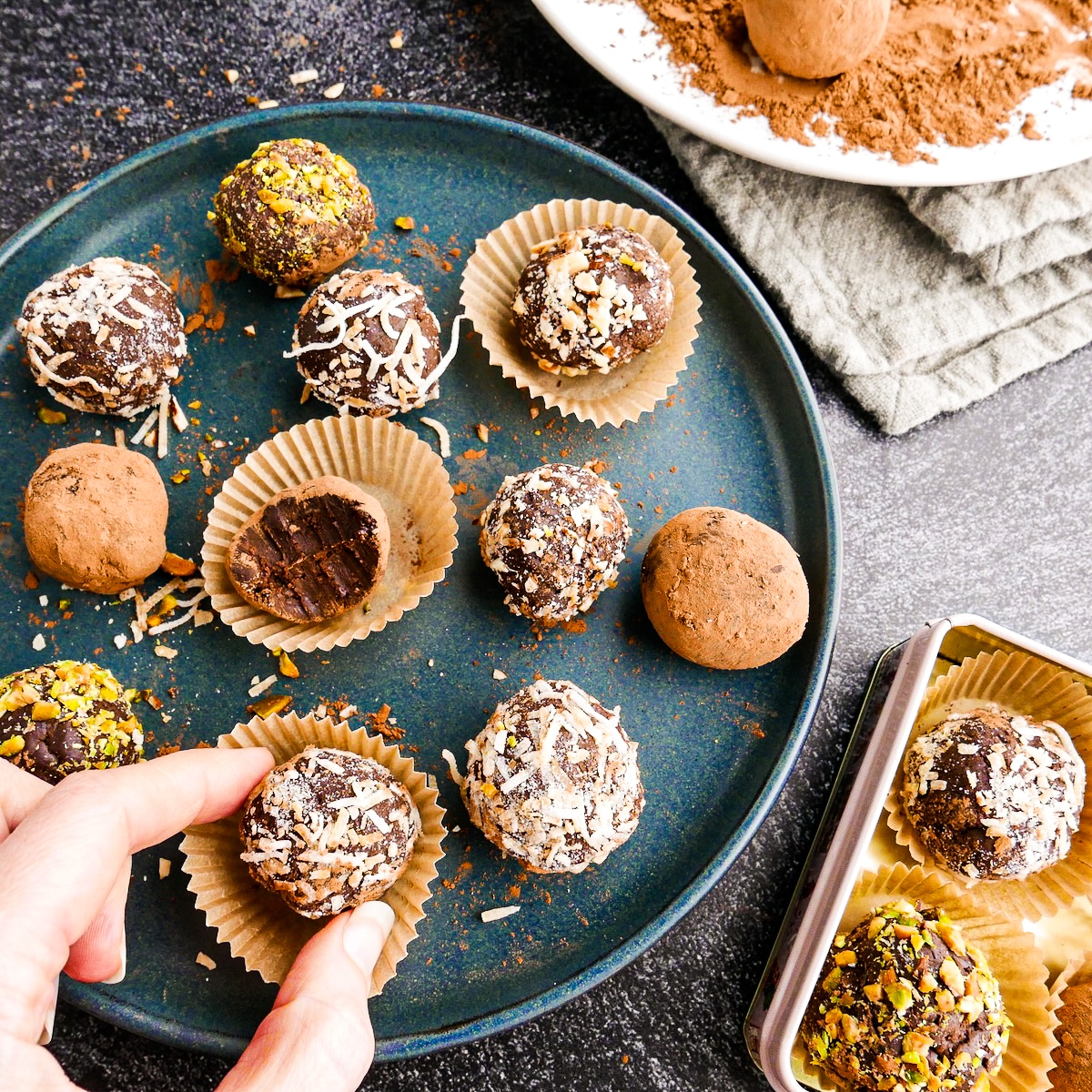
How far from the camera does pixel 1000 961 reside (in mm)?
1964

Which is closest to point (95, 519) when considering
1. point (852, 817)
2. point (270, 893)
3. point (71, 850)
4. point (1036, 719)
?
point (71, 850)

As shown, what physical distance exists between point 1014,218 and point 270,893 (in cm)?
237

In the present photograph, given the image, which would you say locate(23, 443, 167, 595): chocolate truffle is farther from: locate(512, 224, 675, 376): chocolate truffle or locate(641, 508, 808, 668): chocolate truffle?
locate(641, 508, 808, 668): chocolate truffle

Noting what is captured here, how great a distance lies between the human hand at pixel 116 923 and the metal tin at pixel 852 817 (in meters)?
0.86

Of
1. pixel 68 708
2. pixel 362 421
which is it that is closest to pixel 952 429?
pixel 362 421

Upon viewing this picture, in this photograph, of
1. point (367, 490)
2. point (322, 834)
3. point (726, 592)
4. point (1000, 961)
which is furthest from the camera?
point (367, 490)

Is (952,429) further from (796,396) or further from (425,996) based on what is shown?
(425,996)

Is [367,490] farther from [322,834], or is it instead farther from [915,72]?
[915,72]

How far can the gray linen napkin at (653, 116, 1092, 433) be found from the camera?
2244mm

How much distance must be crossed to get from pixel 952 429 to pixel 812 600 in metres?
0.67

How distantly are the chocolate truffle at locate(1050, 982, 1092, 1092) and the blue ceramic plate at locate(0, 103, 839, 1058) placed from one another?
78cm

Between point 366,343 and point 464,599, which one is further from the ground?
point 366,343

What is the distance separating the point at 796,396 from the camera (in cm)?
213

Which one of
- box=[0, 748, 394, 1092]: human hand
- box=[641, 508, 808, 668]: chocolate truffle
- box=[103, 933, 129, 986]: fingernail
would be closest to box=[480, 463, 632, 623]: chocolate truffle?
box=[641, 508, 808, 668]: chocolate truffle
